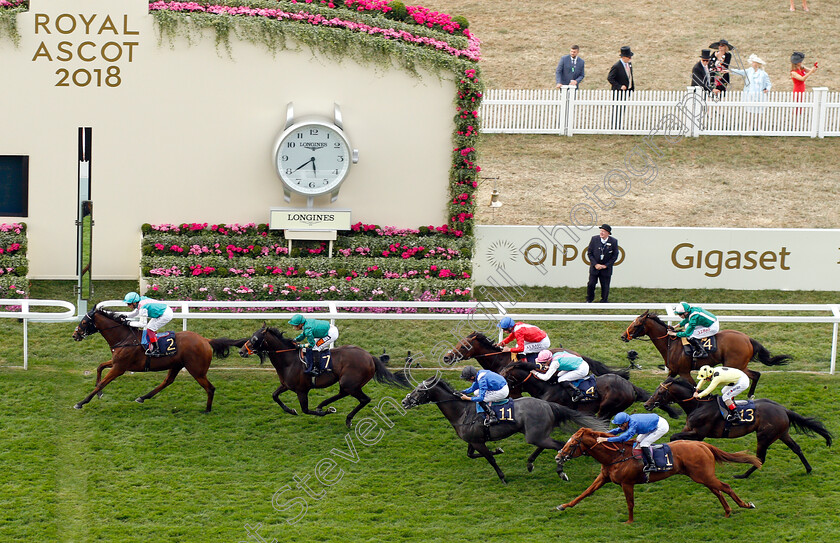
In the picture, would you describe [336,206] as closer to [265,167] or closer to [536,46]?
[265,167]

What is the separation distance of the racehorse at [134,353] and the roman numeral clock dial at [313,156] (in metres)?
3.78

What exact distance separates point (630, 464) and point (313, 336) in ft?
12.3

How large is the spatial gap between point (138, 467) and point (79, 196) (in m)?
5.36

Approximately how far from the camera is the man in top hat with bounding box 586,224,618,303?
54.1ft

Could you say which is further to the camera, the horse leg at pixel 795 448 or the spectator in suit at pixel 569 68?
the spectator in suit at pixel 569 68

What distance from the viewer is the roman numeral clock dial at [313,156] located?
16.3 metres

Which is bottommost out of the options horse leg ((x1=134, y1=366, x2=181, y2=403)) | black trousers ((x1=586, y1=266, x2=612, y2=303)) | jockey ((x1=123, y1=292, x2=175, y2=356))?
horse leg ((x1=134, y1=366, x2=181, y2=403))

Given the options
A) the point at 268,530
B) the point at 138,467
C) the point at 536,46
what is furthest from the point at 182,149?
the point at 536,46

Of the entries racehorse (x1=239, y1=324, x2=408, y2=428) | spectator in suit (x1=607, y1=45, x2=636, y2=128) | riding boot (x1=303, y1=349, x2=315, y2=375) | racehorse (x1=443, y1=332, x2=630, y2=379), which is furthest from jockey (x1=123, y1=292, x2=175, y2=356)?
spectator in suit (x1=607, y1=45, x2=636, y2=128)

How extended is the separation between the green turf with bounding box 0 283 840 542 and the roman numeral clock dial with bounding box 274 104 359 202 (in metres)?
3.11

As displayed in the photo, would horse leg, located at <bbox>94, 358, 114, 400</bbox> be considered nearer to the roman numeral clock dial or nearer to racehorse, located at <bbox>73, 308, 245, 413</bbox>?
racehorse, located at <bbox>73, 308, 245, 413</bbox>

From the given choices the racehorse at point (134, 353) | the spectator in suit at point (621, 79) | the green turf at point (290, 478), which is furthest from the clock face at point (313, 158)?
the spectator in suit at point (621, 79)

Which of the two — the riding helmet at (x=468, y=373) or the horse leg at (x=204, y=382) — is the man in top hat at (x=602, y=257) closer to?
the riding helmet at (x=468, y=373)

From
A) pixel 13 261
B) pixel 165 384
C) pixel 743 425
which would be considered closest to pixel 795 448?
pixel 743 425
